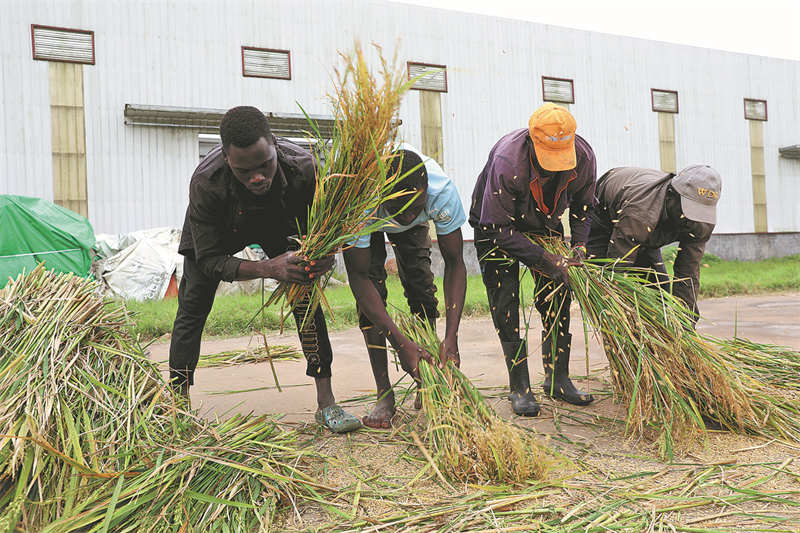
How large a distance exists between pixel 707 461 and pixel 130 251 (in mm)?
8173

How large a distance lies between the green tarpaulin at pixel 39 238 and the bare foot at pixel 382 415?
511cm

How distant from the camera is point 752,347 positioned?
125 inches

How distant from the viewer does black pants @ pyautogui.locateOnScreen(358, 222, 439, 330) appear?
110 inches

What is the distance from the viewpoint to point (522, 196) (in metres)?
2.75

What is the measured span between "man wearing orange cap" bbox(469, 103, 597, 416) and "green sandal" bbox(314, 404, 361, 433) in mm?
808

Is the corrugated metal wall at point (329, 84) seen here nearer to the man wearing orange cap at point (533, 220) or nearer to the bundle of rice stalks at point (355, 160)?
the man wearing orange cap at point (533, 220)

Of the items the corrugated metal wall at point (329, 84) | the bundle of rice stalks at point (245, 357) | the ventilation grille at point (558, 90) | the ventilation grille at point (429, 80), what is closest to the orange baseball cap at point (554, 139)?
the bundle of rice stalks at point (245, 357)

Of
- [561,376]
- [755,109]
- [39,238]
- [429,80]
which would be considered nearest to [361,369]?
[561,376]

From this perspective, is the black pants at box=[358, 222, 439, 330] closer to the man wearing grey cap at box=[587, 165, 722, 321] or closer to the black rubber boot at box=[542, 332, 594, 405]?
the black rubber boot at box=[542, 332, 594, 405]

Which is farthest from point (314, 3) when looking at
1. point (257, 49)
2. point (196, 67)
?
point (196, 67)

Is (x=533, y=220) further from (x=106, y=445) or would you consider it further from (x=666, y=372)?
(x=106, y=445)

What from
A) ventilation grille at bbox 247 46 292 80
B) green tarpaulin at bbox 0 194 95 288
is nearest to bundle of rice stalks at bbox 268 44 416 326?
green tarpaulin at bbox 0 194 95 288

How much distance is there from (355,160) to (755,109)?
17090 mm

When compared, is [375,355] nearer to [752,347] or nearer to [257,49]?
[752,347]
